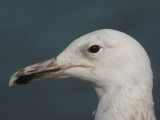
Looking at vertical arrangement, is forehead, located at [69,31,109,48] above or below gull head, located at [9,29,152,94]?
above

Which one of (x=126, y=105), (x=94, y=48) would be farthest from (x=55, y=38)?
(x=126, y=105)

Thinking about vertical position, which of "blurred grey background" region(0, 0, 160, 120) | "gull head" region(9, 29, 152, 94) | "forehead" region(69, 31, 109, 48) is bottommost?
"blurred grey background" region(0, 0, 160, 120)

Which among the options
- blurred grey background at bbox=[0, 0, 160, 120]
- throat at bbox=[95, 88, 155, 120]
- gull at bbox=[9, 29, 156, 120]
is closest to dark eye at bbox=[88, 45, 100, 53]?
gull at bbox=[9, 29, 156, 120]

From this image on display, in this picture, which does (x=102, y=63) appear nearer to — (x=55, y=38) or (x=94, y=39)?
(x=94, y=39)

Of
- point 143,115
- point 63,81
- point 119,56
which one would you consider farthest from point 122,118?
point 63,81

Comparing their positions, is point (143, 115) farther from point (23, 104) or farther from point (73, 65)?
point (23, 104)

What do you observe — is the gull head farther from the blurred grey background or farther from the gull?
the blurred grey background

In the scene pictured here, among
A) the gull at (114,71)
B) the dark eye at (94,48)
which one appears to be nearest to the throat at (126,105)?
→ the gull at (114,71)
